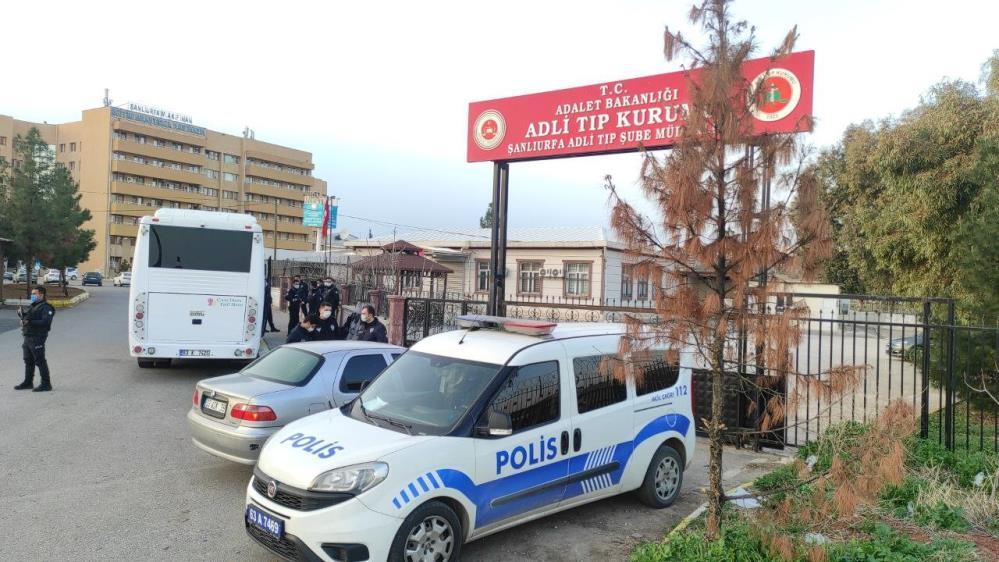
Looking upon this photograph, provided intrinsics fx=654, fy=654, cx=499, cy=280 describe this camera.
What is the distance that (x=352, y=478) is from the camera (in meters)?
4.16

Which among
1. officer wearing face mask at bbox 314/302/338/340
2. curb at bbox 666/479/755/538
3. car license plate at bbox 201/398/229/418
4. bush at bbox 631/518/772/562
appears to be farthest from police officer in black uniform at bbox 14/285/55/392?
bush at bbox 631/518/772/562

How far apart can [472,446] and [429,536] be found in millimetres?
652

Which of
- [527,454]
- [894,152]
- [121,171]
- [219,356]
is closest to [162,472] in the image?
[527,454]

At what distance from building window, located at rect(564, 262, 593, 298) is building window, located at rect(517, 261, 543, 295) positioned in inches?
48.9

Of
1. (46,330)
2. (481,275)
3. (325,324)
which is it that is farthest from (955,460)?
(481,275)

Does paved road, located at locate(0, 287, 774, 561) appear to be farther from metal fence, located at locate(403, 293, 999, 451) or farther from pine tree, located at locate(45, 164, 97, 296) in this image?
pine tree, located at locate(45, 164, 97, 296)

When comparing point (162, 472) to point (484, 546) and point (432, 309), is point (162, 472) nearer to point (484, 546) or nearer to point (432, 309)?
point (484, 546)

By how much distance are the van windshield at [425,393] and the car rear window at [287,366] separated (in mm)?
1763

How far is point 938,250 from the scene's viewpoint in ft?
52.8

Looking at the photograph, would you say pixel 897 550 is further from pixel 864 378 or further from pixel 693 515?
pixel 693 515

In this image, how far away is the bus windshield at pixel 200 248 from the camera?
12141 millimetres

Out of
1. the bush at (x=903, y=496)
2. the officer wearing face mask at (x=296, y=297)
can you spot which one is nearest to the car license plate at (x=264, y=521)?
the bush at (x=903, y=496)

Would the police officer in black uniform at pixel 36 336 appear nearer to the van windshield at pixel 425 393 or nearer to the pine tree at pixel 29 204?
the van windshield at pixel 425 393

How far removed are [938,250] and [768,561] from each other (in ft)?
49.8
